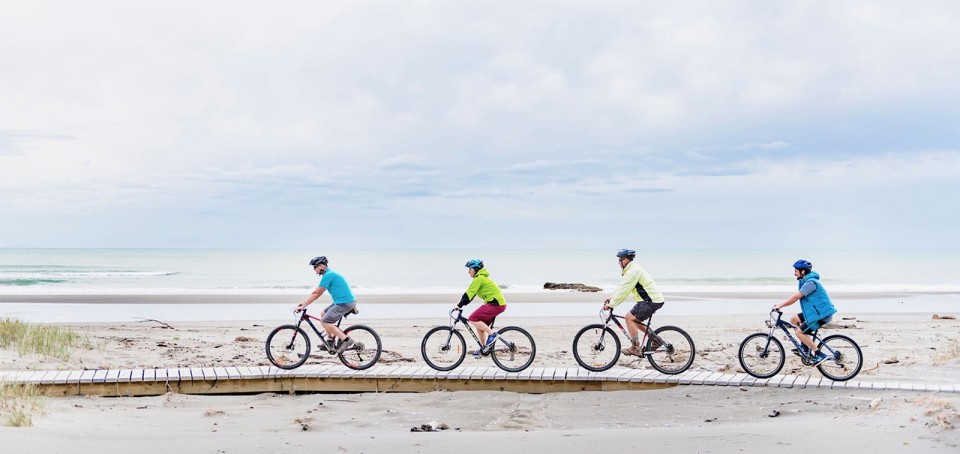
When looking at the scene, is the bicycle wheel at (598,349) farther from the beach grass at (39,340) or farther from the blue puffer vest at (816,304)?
the beach grass at (39,340)

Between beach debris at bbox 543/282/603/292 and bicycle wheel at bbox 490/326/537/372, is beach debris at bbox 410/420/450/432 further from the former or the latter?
beach debris at bbox 543/282/603/292

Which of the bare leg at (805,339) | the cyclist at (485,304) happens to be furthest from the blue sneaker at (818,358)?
the cyclist at (485,304)

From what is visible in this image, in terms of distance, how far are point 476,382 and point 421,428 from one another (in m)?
2.20

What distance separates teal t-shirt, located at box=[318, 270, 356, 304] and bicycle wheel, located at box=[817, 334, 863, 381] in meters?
6.21

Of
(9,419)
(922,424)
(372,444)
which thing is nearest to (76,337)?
(9,419)

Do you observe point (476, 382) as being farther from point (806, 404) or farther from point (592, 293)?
point (592, 293)

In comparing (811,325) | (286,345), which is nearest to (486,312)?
(286,345)

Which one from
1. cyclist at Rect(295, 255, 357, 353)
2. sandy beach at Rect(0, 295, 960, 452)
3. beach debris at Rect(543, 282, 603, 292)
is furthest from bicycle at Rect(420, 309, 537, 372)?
beach debris at Rect(543, 282, 603, 292)

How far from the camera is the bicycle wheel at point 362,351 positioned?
1193 cm

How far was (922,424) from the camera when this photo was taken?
830 centimetres

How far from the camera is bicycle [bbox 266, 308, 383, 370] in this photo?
11.9 meters

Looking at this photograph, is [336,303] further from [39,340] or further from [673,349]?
[39,340]

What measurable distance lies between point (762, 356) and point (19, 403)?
8.91 m

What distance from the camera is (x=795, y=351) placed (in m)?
11.4
